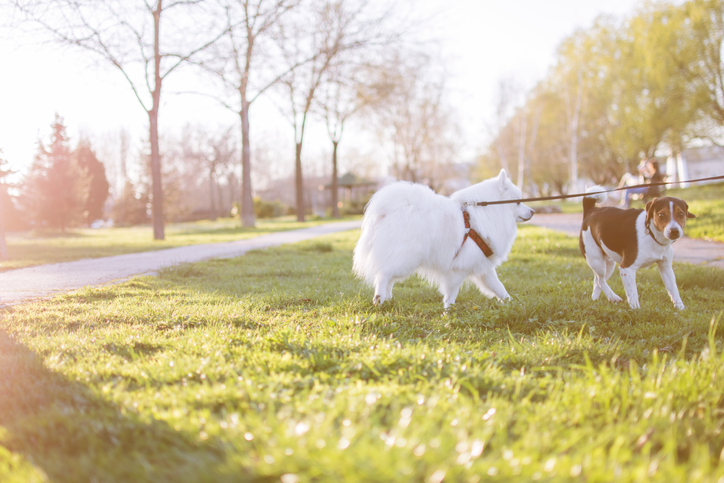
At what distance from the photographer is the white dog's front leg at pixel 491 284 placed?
16.1ft

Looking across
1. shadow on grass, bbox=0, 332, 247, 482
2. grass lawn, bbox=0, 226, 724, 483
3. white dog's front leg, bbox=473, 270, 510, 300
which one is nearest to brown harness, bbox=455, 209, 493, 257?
white dog's front leg, bbox=473, 270, 510, 300

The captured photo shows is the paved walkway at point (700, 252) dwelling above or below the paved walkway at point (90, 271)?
below

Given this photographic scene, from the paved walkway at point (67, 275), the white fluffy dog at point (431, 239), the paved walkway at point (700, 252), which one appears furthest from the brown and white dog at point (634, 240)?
the paved walkway at point (67, 275)

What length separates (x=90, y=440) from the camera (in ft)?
6.28

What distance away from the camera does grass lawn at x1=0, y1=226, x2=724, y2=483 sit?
1.62 meters

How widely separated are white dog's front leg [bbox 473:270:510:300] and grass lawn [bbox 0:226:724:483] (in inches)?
18.2

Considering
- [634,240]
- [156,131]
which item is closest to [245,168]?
[156,131]

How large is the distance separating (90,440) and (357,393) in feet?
4.00

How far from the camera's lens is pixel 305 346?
10.1 ft

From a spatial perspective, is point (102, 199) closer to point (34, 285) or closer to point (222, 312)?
point (34, 285)

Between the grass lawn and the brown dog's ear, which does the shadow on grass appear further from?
the brown dog's ear

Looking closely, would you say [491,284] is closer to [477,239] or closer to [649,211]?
[477,239]

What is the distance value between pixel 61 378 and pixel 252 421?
151 cm

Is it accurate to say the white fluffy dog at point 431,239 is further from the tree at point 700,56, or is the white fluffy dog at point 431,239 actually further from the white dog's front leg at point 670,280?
the tree at point 700,56
